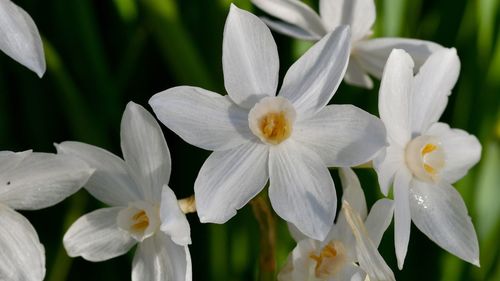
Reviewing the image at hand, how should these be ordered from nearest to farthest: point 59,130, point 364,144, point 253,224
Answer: point 364,144
point 253,224
point 59,130

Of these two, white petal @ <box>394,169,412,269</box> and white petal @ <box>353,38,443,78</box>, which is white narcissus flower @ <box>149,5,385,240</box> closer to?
white petal @ <box>394,169,412,269</box>

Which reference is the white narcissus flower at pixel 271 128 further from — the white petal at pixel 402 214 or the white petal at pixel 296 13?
the white petal at pixel 296 13

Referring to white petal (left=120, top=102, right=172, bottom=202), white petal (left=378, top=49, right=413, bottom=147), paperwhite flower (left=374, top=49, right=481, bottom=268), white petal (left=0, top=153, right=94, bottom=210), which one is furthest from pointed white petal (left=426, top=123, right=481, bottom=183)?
white petal (left=0, top=153, right=94, bottom=210)

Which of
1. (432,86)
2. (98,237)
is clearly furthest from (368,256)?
(98,237)

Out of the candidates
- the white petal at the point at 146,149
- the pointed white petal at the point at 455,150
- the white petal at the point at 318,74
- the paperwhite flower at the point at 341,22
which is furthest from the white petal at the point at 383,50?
the white petal at the point at 146,149

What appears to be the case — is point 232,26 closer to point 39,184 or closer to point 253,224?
point 39,184

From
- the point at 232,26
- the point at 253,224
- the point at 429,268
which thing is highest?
the point at 232,26

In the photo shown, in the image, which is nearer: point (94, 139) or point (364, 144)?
point (364, 144)

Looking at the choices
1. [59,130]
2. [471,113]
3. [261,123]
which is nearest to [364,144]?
[261,123]
